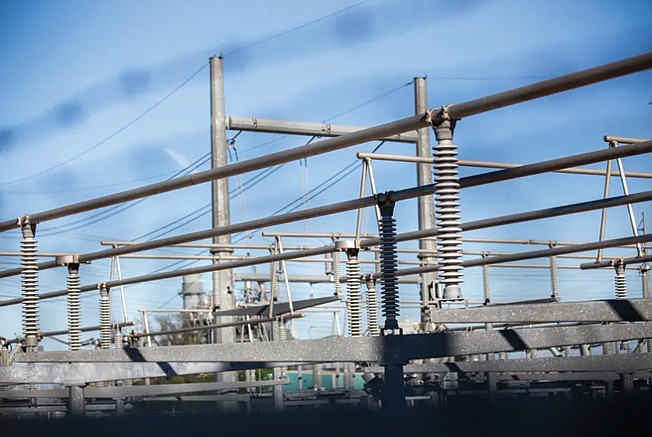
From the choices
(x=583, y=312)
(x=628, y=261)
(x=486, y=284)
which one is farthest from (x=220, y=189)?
(x=583, y=312)

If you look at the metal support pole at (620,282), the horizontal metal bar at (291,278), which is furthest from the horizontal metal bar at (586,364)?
the horizontal metal bar at (291,278)

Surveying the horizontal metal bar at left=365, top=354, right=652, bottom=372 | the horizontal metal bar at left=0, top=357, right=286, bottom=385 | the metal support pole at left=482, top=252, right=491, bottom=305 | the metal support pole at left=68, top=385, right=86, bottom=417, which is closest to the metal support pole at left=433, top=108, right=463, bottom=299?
the horizontal metal bar at left=365, top=354, right=652, bottom=372

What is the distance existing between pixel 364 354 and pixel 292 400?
4301 mm

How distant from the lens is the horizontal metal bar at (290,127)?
1571cm

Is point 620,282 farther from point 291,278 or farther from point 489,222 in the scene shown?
point 291,278

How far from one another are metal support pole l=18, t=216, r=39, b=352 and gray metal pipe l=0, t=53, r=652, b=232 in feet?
1.22

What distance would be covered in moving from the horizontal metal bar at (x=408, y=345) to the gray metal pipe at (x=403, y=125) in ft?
2.26

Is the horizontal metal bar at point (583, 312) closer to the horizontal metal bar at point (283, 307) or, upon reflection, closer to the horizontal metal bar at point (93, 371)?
the horizontal metal bar at point (93, 371)

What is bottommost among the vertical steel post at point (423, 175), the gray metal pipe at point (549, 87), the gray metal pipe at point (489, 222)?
the gray metal pipe at point (489, 222)

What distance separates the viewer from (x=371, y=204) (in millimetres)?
3875

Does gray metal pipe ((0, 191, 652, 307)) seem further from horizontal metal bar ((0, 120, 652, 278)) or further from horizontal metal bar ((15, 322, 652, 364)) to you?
horizontal metal bar ((15, 322, 652, 364))

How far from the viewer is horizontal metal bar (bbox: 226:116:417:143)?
51.5ft

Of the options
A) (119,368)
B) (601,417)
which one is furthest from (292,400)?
(601,417)

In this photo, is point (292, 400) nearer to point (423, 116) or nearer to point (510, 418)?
point (423, 116)
